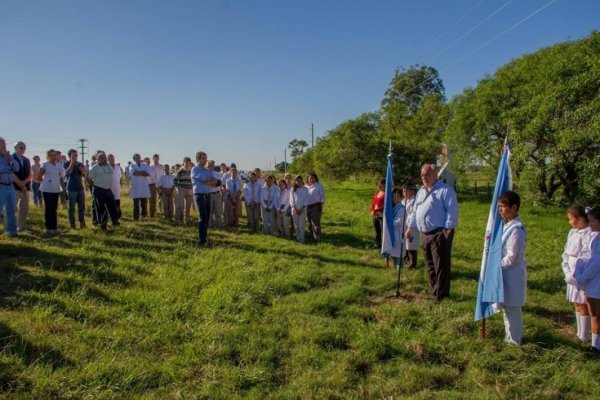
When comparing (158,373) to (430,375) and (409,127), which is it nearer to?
(430,375)

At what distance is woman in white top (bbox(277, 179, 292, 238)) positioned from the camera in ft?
36.3

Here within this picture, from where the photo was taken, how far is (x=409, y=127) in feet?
122

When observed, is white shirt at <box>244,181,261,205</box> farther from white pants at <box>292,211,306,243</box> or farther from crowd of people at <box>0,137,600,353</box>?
white pants at <box>292,211,306,243</box>

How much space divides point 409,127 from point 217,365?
3570cm

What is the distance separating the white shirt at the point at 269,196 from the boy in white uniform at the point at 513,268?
7254 millimetres

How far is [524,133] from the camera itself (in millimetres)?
16141

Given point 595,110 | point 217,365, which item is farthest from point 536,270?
point 595,110

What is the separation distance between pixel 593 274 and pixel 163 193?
11.3 metres

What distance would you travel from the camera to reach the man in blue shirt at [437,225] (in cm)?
582

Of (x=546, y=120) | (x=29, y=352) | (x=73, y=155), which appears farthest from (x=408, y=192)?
(x=546, y=120)

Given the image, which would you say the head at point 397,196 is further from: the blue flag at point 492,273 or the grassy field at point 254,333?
the blue flag at point 492,273

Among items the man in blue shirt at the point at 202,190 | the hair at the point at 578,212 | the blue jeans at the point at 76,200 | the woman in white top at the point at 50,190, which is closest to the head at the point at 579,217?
the hair at the point at 578,212

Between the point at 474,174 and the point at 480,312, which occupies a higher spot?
the point at 474,174

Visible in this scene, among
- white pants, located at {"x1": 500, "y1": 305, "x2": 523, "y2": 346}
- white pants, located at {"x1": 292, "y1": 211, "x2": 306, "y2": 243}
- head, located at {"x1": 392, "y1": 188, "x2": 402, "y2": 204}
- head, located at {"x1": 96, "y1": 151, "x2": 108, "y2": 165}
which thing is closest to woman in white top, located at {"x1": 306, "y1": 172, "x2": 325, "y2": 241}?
white pants, located at {"x1": 292, "y1": 211, "x2": 306, "y2": 243}
